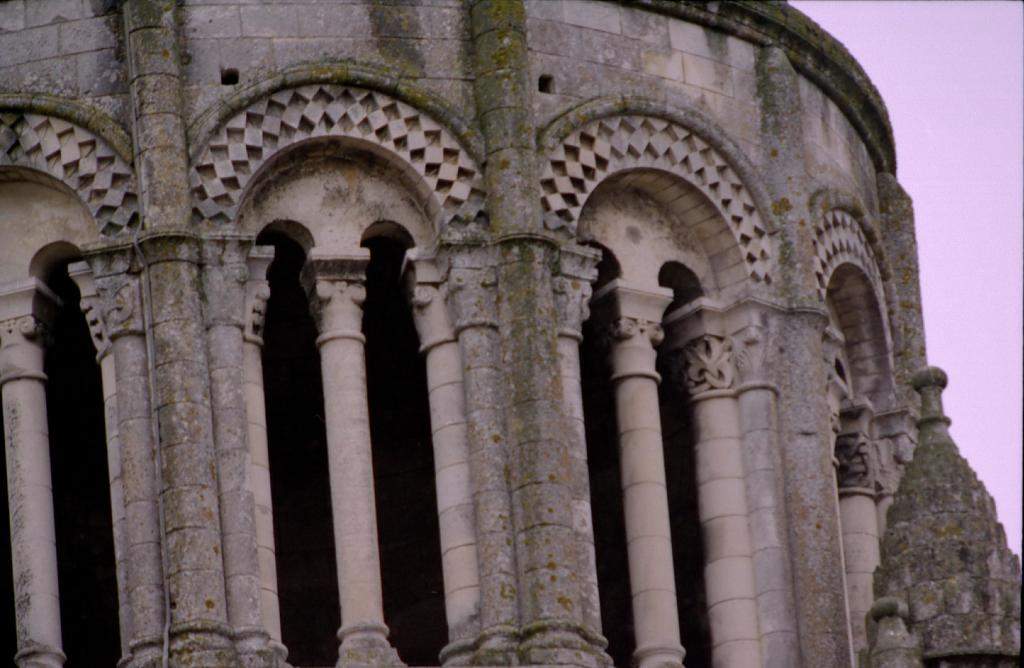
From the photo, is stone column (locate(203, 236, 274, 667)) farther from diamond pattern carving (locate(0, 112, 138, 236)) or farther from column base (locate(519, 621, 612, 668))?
column base (locate(519, 621, 612, 668))

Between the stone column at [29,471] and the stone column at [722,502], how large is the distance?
5738 millimetres

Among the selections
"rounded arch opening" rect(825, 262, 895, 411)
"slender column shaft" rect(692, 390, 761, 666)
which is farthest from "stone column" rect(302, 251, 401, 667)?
"rounded arch opening" rect(825, 262, 895, 411)

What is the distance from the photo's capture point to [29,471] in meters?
37.6

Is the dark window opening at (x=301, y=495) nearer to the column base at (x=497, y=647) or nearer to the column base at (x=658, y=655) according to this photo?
the column base at (x=658, y=655)

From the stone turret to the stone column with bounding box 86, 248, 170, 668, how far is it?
588 cm

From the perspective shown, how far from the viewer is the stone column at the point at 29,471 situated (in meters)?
37.2

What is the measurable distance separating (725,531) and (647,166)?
10.7 ft

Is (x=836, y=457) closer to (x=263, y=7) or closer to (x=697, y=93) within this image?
(x=697, y=93)

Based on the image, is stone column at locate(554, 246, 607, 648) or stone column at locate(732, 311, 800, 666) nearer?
stone column at locate(554, 246, 607, 648)

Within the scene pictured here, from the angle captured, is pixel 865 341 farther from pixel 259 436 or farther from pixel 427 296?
pixel 259 436

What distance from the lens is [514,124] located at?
38094 mm

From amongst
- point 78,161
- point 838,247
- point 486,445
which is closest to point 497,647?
point 486,445

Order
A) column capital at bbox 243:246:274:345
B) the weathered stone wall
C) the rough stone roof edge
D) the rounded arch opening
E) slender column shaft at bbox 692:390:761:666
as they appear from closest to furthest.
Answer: the weathered stone wall → column capital at bbox 243:246:274:345 → slender column shaft at bbox 692:390:761:666 → the rough stone roof edge → the rounded arch opening

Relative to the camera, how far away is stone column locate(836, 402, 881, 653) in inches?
1641
